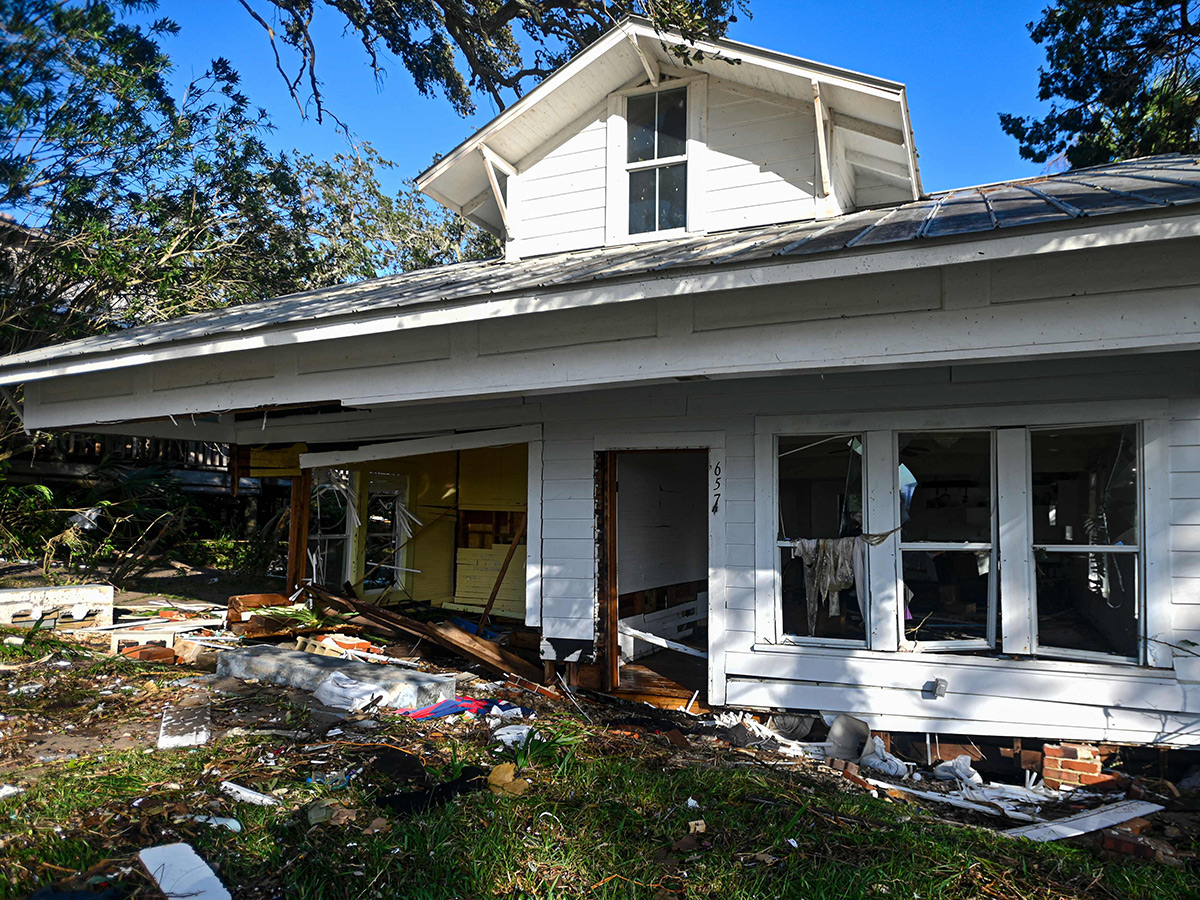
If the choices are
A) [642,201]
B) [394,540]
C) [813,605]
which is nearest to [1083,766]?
[813,605]

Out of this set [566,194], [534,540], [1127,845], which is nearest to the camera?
[1127,845]

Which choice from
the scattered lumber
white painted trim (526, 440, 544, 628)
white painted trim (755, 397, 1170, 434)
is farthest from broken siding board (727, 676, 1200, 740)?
the scattered lumber

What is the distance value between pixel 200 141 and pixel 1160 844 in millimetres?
17267

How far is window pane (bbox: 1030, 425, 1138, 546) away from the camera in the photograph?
5.62 meters

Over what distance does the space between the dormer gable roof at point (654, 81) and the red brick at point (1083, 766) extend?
16.7 feet

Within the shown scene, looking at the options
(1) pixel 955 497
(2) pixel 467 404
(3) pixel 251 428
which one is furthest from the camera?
(3) pixel 251 428

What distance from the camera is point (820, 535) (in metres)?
6.54

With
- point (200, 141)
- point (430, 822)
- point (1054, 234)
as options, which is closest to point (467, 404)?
point (430, 822)

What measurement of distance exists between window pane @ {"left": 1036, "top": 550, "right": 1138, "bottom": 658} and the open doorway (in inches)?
114

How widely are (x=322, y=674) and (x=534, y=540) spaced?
2.24m

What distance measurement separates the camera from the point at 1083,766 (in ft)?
18.1

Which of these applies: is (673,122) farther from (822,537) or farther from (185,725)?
(185,725)

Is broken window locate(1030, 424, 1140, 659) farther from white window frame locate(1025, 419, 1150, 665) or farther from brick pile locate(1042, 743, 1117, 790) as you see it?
brick pile locate(1042, 743, 1117, 790)

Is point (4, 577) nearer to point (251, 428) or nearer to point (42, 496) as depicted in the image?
point (42, 496)
